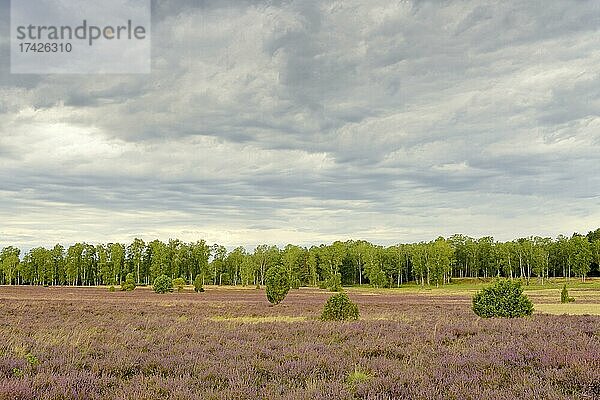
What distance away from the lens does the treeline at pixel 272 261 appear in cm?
11819

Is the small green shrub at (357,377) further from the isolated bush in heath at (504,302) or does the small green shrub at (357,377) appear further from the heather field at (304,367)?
the isolated bush in heath at (504,302)

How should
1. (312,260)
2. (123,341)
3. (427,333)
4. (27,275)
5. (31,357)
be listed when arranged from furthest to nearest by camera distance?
1. (27,275)
2. (312,260)
3. (427,333)
4. (123,341)
5. (31,357)

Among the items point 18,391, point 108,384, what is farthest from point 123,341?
point 18,391

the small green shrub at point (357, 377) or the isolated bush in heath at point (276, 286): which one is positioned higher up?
the small green shrub at point (357, 377)

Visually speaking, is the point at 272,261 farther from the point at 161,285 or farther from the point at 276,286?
the point at 276,286

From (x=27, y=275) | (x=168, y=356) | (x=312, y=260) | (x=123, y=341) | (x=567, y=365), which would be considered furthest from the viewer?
(x=27, y=275)

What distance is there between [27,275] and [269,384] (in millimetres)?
141599

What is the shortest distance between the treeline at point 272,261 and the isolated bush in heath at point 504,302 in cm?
9112

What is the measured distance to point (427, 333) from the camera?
49.6ft

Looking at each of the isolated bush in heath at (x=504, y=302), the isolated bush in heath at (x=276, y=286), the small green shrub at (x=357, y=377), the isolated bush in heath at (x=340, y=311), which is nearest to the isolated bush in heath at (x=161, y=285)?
the isolated bush in heath at (x=276, y=286)

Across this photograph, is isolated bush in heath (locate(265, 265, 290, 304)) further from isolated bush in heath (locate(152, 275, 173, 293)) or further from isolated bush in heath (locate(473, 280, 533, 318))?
isolated bush in heath (locate(152, 275, 173, 293))

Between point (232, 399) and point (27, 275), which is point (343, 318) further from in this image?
point (27, 275)

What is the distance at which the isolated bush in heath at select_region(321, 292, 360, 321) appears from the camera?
21.7 metres

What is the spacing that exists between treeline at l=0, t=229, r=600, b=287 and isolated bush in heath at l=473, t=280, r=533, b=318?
299 ft
